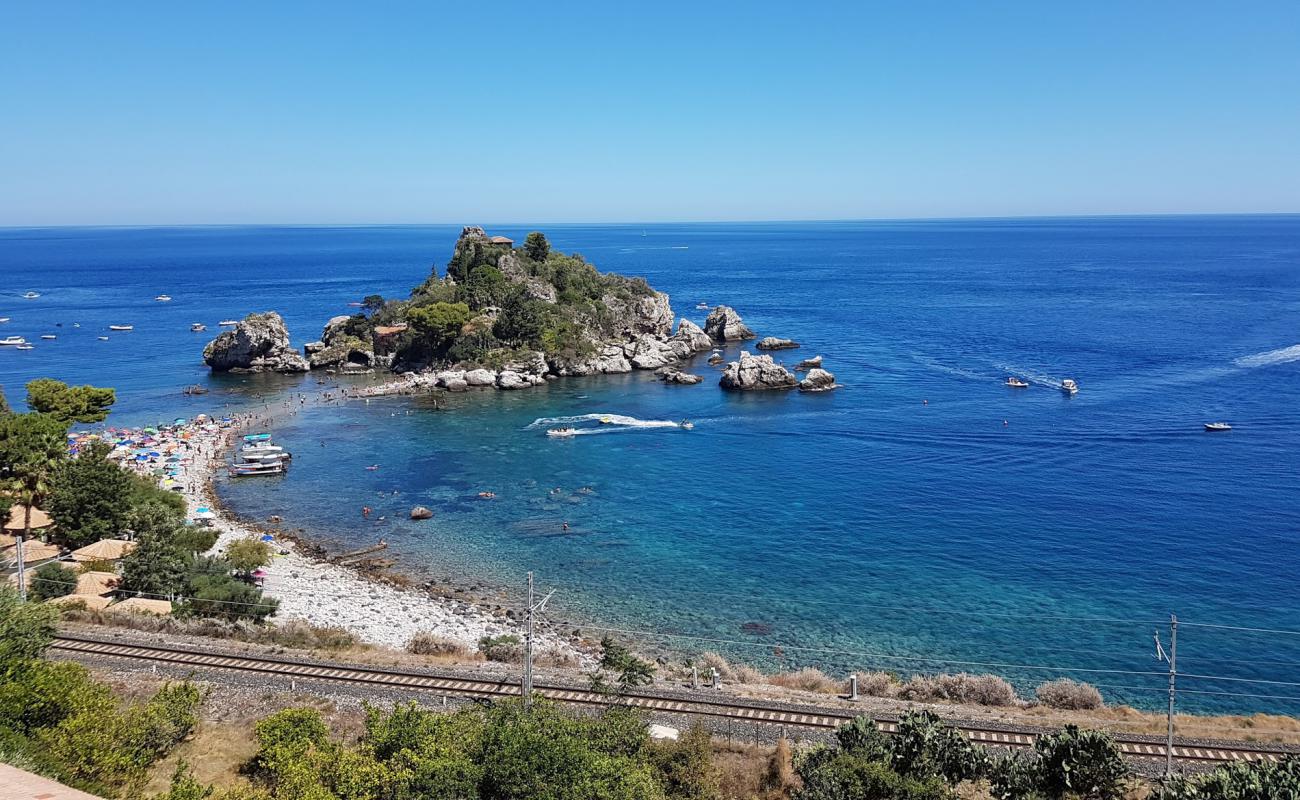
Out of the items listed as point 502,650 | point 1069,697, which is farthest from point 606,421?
point 1069,697

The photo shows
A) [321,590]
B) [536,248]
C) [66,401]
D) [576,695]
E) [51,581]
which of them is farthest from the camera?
[536,248]

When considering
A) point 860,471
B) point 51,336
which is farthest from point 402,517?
point 51,336

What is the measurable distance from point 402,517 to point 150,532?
15989 mm

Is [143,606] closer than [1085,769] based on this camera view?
No

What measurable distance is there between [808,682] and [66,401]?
52.9 metres

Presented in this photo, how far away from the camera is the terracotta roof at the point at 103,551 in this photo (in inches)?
1437

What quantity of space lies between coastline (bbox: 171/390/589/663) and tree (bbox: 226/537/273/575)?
60.3 inches

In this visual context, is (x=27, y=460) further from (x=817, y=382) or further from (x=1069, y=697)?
(x=817, y=382)

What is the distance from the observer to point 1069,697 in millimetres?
27453

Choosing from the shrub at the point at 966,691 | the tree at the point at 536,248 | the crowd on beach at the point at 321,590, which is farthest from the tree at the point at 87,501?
the tree at the point at 536,248

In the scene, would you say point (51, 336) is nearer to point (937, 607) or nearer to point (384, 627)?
point (384, 627)

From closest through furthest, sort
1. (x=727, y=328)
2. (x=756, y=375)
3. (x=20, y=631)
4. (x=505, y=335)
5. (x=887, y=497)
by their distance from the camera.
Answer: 1. (x=20, y=631)
2. (x=887, y=497)
3. (x=756, y=375)
4. (x=505, y=335)
5. (x=727, y=328)

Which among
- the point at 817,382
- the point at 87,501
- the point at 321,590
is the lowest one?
the point at 321,590

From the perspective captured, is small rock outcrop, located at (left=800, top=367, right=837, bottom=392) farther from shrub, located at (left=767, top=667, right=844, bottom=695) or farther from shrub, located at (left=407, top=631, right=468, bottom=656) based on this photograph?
shrub, located at (left=407, top=631, right=468, bottom=656)
